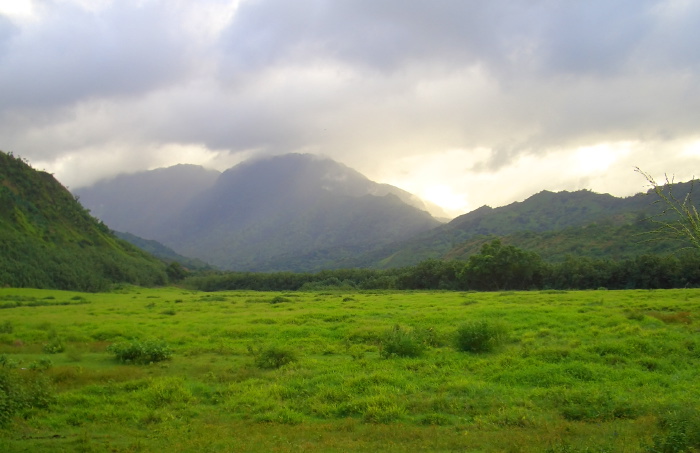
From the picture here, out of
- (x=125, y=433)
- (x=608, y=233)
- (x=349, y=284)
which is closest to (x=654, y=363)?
(x=125, y=433)

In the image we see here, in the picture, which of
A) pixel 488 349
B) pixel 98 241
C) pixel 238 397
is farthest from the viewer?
pixel 98 241

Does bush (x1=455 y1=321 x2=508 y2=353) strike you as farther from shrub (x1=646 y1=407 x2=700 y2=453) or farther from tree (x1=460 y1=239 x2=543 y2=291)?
tree (x1=460 y1=239 x2=543 y2=291)

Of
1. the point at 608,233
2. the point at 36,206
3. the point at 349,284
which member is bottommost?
the point at 349,284

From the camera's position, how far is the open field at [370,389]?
9805 mm

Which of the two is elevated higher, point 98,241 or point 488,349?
point 98,241

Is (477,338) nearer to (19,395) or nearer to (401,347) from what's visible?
(401,347)

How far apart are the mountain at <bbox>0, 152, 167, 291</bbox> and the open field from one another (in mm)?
66313

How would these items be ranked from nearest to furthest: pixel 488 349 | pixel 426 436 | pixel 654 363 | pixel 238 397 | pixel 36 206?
pixel 426 436 < pixel 238 397 < pixel 654 363 < pixel 488 349 < pixel 36 206

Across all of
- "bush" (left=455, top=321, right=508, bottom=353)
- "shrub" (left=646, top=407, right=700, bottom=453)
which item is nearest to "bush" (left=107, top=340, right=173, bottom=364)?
"bush" (left=455, top=321, right=508, bottom=353)

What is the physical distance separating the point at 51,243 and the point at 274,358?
96.3m

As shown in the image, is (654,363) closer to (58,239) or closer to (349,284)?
(349,284)

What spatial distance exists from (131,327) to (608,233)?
360ft

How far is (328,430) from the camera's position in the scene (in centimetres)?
1051

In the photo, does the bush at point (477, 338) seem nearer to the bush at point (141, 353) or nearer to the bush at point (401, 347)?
the bush at point (401, 347)
